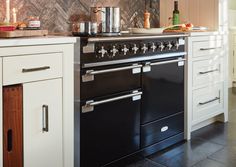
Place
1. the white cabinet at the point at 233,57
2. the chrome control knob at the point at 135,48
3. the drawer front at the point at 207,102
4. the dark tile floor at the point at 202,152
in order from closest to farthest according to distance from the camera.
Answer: the chrome control knob at the point at 135,48 < the dark tile floor at the point at 202,152 < the drawer front at the point at 207,102 < the white cabinet at the point at 233,57

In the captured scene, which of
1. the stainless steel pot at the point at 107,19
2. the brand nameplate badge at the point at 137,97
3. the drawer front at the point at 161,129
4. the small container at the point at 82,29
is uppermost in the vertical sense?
the stainless steel pot at the point at 107,19

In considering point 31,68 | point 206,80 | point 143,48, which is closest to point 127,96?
point 143,48

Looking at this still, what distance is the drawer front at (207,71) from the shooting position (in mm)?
3131

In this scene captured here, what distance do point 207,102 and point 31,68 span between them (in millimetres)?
1975

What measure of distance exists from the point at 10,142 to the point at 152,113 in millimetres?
1183

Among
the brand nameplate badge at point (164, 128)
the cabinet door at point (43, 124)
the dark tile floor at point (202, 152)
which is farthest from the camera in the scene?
the brand nameplate badge at point (164, 128)

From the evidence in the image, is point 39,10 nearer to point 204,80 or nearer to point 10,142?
point 10,142

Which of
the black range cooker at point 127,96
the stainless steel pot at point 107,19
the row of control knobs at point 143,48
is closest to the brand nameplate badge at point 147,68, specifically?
the black range cooker at point 127,96

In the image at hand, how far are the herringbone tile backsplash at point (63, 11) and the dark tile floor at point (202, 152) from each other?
1212 millimetres

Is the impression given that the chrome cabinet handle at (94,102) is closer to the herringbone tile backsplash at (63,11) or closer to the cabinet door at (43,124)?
the cabinet door at (43,124)

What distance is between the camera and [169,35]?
9.00ft

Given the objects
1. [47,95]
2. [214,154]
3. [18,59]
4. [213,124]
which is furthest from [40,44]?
[213,124]

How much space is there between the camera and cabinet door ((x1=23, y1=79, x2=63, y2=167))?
1.88 meters

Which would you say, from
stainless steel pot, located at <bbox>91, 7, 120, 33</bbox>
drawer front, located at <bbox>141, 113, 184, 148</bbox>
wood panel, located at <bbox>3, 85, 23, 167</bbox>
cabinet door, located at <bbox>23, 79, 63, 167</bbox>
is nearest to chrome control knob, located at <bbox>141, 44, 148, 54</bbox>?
stainless steel pot, located at <bbox>91, 7, 120, 33</bbox>
